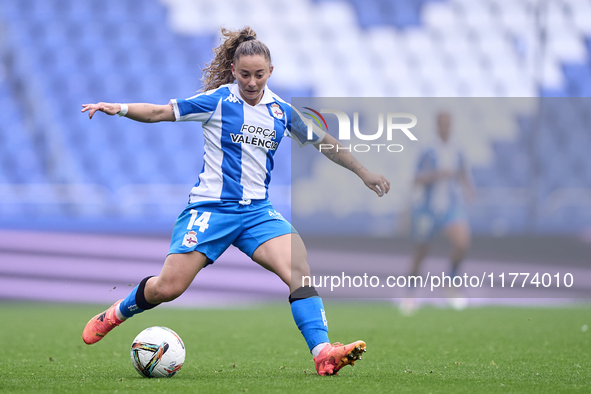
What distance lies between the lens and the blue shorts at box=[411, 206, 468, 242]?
7.98 metres

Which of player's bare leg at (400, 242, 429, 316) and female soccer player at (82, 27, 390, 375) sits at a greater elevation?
female soccer player at (82, 27, 390, 375)

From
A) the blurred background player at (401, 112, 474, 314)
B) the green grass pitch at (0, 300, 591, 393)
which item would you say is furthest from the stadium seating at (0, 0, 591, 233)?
the green grass pitch at (0, 300, 591, 393)

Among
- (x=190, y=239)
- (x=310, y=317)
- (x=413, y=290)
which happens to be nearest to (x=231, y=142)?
(x=190, y=239)

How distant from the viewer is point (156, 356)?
356 centimetres

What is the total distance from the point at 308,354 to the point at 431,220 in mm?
3885

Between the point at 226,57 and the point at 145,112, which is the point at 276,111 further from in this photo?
the point at 145,112

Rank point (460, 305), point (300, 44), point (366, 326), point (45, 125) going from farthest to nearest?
point (300, 44), point (45, 125), point (460, 305), point (366, 326)

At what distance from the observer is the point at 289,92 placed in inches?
470

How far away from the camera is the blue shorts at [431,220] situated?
26.2 feet

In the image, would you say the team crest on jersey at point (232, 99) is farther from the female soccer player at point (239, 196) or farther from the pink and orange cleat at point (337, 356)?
the pink and orange cleat at point (337, 356)

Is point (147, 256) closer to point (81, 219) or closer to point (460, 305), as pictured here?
point (81, 219)

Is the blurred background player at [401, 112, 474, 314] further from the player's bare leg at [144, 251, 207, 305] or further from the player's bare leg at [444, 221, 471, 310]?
the player's bare leg at [144, 251, 207, 305]

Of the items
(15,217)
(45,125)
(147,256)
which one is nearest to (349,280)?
(147,256)

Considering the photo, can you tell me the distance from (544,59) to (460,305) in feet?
19.2
